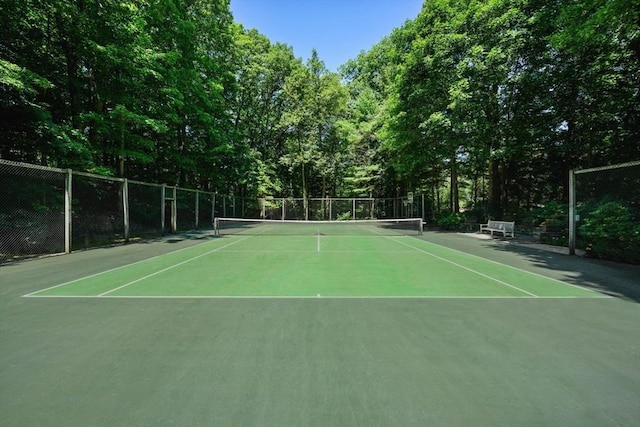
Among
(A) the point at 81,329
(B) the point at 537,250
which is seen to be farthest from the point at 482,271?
(A) the point at 81,329

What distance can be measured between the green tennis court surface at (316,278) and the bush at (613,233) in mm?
3497

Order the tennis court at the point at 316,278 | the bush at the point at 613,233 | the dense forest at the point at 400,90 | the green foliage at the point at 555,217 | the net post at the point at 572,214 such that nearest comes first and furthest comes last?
the tennis court at the point at 316,278
the bush at the point at 613,233
the net post at the point at 572,214
the dense forest at the point at 400,90
the green foliage at the point at 555,217

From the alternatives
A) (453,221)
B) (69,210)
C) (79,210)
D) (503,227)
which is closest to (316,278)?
(69,210)

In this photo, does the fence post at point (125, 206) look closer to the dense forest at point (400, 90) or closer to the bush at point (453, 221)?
the dense forest at point (400, 90)

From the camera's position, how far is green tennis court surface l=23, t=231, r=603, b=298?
226 inches

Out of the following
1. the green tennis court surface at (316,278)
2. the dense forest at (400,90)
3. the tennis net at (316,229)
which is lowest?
the green tennis court surface at (316,278)

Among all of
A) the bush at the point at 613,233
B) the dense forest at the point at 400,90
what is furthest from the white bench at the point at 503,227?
the bush at the point at 613,233

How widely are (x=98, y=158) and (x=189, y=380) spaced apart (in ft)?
63.1

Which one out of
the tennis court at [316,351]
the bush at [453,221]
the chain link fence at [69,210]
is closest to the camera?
the tennis court at [316,351]

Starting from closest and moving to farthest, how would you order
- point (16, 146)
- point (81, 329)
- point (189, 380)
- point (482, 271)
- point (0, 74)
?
point (189, 380) → point (81, 329) → point (482, 271) → point (0, 74) → point (16, 146)

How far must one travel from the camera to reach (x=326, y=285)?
20.7 feet

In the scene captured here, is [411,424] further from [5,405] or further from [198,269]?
[198,269]

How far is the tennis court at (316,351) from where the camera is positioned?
2398 mm

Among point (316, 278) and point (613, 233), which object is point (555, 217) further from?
point (316, 278)
